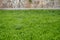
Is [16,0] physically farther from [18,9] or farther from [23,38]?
[23,38]

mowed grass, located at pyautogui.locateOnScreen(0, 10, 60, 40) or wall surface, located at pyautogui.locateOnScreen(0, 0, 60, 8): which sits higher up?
wall surface, located at pyautogui.locateOnScreen(0, 0, 60, 8)

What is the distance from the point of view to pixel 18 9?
15.1ft

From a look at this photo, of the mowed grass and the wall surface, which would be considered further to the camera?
the wall surface

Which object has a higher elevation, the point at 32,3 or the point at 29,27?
the point at 32,3

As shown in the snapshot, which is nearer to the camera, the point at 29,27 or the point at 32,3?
the point at 29,27

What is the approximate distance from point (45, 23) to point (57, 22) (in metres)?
0.28

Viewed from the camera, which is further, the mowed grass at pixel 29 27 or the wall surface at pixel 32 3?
the wall surface at pixel 32 3

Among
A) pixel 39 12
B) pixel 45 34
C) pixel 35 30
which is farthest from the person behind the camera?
pixel 39 12

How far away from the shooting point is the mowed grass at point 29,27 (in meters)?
2.57

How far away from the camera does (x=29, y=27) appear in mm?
3045

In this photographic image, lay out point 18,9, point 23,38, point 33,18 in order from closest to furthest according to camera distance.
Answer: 1. point 23,38
2. point 33,18
3. point 18,9

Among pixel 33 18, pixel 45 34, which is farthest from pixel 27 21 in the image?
pixel 45 34

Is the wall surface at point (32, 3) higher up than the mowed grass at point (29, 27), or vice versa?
the wall surface at point (32, 3)

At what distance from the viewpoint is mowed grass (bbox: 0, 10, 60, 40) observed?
257 centimetres
